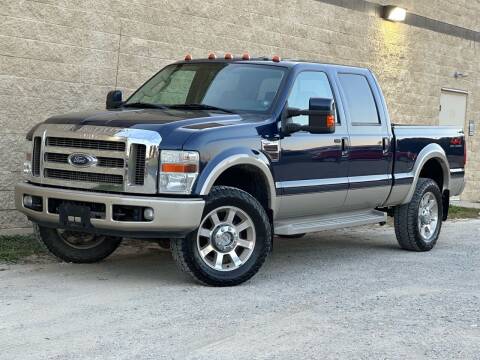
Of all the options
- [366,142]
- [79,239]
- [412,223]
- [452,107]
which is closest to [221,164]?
[79,239]

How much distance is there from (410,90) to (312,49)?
11.2 feet

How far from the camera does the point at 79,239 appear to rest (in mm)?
8055

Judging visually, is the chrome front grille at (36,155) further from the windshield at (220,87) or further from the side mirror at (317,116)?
the side mirror at (317,116)

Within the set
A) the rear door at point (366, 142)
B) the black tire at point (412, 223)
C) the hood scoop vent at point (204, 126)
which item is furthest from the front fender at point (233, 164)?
the black tire at point (412, 223)

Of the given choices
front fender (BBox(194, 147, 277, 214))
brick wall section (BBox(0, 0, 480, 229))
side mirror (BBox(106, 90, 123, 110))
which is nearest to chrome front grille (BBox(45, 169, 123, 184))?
front fender (BBox(194, 147, 277, 214))

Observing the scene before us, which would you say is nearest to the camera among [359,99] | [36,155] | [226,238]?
[226,238]

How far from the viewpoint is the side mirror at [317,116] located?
7586 mm

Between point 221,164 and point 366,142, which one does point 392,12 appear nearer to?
point 366,142

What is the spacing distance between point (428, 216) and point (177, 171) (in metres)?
4.32

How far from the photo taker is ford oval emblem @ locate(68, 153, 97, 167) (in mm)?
6934

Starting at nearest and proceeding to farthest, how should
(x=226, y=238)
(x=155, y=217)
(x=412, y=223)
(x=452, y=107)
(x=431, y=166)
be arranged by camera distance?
1. (x=155, y=217)
2. (x=226, y=238)
3. (x=412, y=223)
4. (x=431, y=166)
5. (x=452, y=107)

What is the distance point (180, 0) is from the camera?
11281mm

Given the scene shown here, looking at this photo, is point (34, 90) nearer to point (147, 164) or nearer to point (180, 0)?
point (180, 0)

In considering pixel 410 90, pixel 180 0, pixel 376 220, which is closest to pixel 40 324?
pixel 376 220
